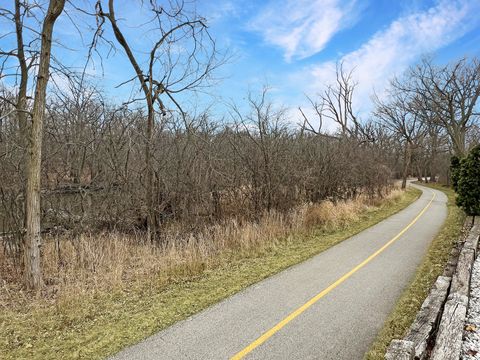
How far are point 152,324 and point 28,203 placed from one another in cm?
362

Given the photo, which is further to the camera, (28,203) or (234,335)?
(28,203)

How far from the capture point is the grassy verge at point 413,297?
4.37m

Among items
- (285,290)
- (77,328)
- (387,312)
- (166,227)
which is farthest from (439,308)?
(166,227)

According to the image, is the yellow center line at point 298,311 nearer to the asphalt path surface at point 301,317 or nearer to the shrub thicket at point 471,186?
the asphalt path surface at point 301,317

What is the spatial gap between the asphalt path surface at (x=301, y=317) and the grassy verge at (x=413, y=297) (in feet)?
0.44

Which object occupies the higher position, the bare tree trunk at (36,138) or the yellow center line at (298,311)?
the bare tree trunk at (36,138)

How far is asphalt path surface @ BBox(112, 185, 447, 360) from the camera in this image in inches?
166

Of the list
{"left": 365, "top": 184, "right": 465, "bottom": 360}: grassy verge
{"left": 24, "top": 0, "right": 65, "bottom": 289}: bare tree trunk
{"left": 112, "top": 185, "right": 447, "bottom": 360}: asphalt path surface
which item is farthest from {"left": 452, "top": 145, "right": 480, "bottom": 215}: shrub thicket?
{"left": 24, "top": 0, "right": 65, "bottom": 289}: bare tree trunk

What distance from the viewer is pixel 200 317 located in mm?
5148

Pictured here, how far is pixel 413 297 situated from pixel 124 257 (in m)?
6.48

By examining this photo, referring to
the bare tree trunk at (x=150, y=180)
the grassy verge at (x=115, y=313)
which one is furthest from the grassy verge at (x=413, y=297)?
the bare tree trunk at (x=150, y=180)

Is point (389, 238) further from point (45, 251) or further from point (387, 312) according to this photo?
point (45, 251)

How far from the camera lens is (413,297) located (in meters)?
5.91

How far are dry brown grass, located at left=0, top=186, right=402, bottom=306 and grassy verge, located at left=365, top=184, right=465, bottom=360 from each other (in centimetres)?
413
